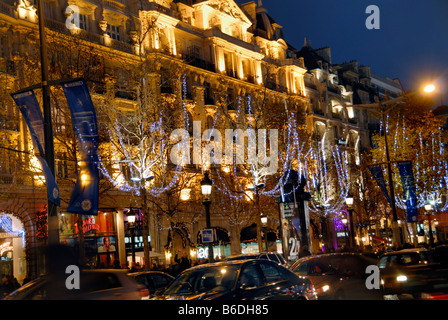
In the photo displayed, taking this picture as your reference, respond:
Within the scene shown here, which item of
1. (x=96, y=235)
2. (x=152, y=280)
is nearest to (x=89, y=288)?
(x=152, y=280)

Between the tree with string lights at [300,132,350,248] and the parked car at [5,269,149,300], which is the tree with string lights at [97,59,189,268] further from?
the tree with string lights at [300,132,350,248]

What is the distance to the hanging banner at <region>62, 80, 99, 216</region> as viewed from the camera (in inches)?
538

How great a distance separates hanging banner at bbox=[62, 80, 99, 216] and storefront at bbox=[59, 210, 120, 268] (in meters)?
18.3

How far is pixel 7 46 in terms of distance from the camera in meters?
30.8

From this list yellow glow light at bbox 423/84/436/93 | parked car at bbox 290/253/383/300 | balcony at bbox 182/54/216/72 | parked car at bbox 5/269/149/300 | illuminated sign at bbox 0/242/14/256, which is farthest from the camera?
balcony at bbox 182/54/216/72

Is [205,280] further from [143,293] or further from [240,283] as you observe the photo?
[143,293]

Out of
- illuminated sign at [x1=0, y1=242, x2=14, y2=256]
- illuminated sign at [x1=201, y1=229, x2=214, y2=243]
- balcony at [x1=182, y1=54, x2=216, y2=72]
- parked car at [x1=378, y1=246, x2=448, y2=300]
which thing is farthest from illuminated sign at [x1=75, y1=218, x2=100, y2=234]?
parked car at [x1=378, y1=246, x2=448, y2=300]

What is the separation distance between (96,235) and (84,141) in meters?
21.1

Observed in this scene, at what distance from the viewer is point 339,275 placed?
1455cm

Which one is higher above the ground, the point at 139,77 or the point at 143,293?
the point at 139,77

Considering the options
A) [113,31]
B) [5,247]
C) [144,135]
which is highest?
[113,31]

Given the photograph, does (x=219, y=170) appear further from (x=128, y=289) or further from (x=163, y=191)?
(x=128, y=289)

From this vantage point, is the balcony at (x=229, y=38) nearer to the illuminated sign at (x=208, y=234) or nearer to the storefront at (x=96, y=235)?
the storefront at (x=96, y=235)

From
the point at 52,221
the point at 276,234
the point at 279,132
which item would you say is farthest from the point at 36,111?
the point at 276,234
